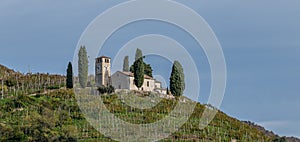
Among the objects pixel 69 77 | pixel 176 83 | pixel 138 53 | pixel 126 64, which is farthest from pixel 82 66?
pixel 126 64

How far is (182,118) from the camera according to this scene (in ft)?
200

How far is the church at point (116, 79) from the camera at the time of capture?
231 feet

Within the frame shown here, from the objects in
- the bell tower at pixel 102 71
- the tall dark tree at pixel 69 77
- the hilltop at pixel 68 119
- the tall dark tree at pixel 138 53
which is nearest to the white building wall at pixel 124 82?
the bell tower at pixel 102 71

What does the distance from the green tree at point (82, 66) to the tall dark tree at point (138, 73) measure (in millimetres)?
4631

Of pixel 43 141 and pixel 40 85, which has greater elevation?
pixel 40 85

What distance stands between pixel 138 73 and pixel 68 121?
16.0 metres

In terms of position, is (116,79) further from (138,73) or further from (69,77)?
(69,77)

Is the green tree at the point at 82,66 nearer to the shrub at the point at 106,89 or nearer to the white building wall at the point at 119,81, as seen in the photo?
the shrub at the point at 106,89

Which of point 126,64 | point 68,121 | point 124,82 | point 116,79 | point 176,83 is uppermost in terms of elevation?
point 126,64

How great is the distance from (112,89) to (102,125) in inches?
465

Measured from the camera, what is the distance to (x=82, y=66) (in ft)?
222

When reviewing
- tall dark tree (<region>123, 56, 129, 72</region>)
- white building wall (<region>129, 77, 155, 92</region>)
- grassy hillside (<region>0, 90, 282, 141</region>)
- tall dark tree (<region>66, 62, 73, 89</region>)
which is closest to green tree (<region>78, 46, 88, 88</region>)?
tall dark tree (<region>66, 62, 73, 89</region>)

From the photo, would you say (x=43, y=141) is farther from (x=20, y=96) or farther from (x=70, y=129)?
(x=20, y=96)

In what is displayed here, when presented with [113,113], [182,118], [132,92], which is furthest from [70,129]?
[132,92]
